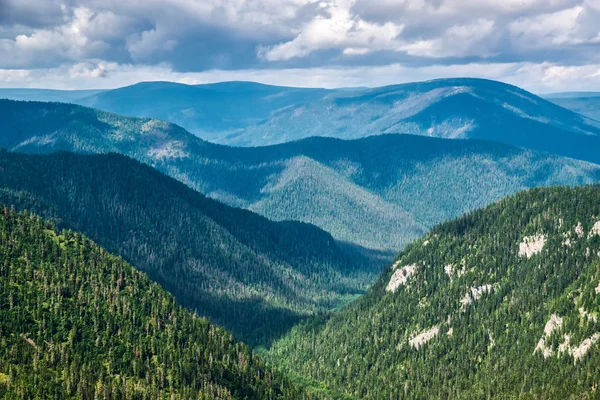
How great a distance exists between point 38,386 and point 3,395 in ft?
36.0

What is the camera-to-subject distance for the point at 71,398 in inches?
7864

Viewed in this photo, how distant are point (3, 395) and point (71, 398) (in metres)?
18.2

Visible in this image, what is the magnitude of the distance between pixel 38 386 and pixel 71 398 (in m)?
9.42

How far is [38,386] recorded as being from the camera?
198500 mm

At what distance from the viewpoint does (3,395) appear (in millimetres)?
189125
